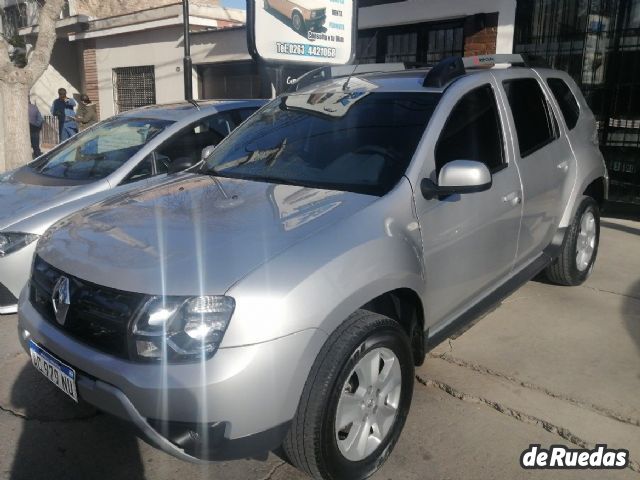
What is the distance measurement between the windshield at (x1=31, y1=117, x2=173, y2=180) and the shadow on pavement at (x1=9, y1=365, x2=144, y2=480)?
2051 millimetres

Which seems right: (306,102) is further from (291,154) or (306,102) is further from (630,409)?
(630,409)

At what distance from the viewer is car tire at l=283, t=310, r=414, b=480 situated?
2.17 m

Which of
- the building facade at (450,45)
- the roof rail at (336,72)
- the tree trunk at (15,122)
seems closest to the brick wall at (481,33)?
the building facade at (450,45)

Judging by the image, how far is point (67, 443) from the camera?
2.84 m

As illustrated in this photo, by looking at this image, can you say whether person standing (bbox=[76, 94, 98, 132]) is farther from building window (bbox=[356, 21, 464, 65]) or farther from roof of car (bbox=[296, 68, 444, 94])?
roof of car (bbox=[296, 68, 444, 94])

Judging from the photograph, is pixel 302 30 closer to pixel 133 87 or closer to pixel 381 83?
pixel 381 83

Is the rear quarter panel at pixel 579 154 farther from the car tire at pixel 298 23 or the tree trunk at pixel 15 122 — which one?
the tree trunk at pixel 15 122

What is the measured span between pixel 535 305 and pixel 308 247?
2863mm

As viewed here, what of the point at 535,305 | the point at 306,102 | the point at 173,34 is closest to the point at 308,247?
the point at 306,102

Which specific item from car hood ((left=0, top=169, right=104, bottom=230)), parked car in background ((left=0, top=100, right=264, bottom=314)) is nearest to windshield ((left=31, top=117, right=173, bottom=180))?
parked car in background ((left=0, top=100, right=264, bottom=314))

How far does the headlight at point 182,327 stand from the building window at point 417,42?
24.1 ft

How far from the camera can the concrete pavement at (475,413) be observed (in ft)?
8.64

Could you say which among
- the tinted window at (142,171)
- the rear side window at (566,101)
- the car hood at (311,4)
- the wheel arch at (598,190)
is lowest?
the wheel arch at (598,190)

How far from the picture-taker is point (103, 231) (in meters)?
2.57
